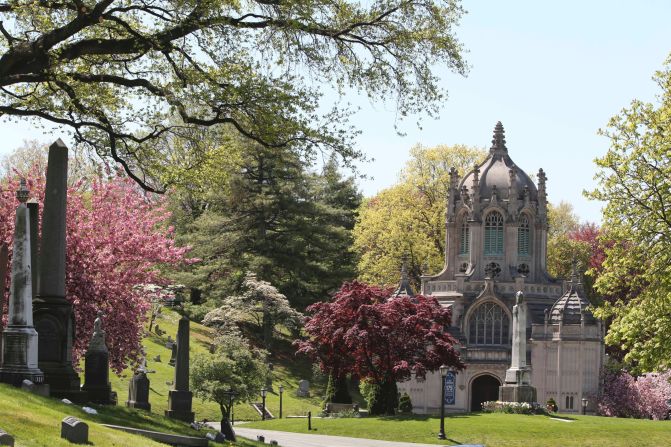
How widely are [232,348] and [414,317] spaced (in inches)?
348

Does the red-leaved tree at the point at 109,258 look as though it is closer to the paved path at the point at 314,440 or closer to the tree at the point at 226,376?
the paved path at the point at 314,440

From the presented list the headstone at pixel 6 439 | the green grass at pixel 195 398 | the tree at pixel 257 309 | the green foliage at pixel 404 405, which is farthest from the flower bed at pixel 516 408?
the headstone at pixel 6 439

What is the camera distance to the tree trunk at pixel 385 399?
179 feet

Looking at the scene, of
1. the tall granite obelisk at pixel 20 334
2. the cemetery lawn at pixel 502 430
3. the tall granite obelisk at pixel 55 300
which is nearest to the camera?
the tall granite obelisk at pixel 20 334

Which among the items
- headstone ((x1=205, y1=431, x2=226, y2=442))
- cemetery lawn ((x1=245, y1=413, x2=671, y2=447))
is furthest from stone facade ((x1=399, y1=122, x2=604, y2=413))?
headstone ((x1=205, y1=431, x2=226, y2=442))

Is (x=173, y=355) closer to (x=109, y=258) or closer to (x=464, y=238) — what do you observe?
(x=464, y=238)

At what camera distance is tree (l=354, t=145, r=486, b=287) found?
7856cm

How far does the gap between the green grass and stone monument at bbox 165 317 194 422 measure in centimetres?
1143

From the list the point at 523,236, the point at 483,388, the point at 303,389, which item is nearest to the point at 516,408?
the point at 483,388

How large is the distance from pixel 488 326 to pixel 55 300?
1677 inches

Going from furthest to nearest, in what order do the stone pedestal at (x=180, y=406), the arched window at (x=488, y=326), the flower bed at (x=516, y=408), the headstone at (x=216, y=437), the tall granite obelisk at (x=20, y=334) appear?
the arched window at (x=488, y=326) → the flower bed at (x=516, y=408) → the stone pedestal at (x=180, y=406) → the headstone at (x=216, y=437) → the tall granite obelisk at (x=20, y=334)

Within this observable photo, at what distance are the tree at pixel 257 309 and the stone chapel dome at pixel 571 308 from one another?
1364cm

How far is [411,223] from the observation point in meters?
80.1

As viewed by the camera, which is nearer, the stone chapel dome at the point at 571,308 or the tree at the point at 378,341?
the tree at the point at 378,341
